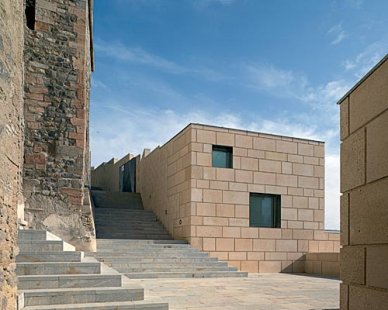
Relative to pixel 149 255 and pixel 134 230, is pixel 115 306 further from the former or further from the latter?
pixel 134 230

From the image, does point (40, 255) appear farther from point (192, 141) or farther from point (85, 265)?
point (192, 141)

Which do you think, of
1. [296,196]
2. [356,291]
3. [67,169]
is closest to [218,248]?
[296,196]

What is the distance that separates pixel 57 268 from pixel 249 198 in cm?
725

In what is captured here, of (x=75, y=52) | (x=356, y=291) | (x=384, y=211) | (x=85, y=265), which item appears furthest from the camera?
(x=75, y=52)

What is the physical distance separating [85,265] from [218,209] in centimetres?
616

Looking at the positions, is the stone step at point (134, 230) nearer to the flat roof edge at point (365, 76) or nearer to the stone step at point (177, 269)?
the stone step at point (177, 269)

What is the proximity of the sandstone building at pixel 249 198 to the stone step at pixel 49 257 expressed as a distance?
551cm

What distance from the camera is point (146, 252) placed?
1034cm

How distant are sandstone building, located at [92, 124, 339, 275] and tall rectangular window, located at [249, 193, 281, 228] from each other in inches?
1.2

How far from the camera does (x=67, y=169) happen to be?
9070 millimetres

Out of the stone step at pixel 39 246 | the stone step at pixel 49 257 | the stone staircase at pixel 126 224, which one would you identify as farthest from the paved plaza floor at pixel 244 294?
the stone staircase at pixel 126 224

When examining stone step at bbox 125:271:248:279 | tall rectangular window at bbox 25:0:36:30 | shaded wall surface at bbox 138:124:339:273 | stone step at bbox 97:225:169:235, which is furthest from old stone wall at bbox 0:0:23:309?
stone step at bbox 97:225:169:235

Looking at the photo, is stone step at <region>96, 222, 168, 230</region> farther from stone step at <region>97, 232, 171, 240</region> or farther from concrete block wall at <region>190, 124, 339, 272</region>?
concrete block wall at <region>190, 124, 339, 272</region>

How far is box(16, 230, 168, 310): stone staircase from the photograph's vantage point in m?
4.68
